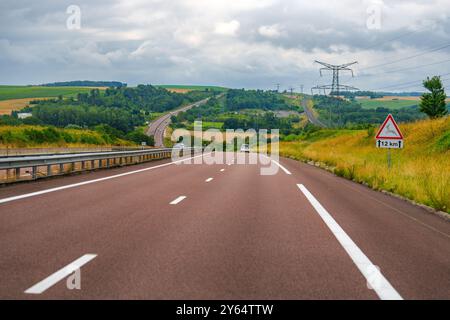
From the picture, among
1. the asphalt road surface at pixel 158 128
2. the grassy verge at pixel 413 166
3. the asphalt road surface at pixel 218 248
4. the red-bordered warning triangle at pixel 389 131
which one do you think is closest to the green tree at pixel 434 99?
the grassy verge at pixel 413 166

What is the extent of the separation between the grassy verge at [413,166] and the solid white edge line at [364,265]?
147 inches

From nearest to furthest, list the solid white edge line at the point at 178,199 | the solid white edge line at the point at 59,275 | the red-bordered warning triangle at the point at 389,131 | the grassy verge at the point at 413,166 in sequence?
the solid white edge line at the point at 59,275, the solid white edge line at the point at 178,199, the grassy verge at the point at 413,166, the red-bordered warning triangle at the point at 389,131

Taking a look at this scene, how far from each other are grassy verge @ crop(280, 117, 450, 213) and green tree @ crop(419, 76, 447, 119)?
33.4m

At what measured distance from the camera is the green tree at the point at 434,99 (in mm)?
84312

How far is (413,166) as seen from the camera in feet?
77.8

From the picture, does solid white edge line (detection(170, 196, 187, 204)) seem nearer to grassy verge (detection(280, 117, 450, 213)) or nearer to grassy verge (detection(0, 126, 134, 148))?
grassy verge (detection(280, 117, 450, 213))

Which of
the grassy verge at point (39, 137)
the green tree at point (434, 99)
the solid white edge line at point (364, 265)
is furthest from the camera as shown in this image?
the green tree at point (434, 99)

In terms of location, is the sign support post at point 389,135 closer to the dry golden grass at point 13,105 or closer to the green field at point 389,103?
the dry golden grass at point 13,105

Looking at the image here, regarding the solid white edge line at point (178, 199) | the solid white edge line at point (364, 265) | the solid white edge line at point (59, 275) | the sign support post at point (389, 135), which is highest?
the sign support post at point (389, 135)

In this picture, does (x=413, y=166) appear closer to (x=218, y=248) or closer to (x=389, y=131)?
(x=389, y=131)

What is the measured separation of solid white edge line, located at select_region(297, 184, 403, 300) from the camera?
5639mm

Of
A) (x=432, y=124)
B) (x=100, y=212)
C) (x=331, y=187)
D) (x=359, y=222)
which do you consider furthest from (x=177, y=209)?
(x=432, y=124)

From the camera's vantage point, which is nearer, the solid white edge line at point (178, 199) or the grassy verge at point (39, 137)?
the solid white edge line at point (178, 199)

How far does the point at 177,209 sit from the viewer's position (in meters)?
12.1
